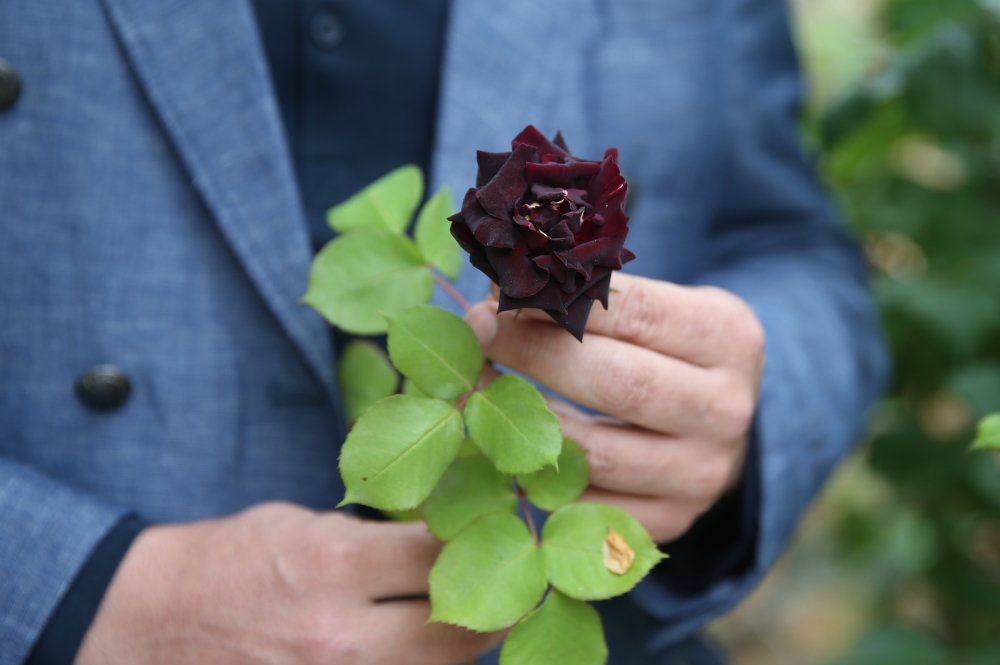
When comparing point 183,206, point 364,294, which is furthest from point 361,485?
point 183,206

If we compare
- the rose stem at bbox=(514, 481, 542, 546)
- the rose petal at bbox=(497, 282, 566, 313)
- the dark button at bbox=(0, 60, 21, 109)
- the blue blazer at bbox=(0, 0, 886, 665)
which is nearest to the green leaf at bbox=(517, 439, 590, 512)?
the rose stem at bbox=(514, 481, 542, 546)

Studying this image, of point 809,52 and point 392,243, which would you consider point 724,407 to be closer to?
point 392,243

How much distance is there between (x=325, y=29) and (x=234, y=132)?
0.13 m

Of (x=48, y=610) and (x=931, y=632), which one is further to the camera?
(x=931, y=632)

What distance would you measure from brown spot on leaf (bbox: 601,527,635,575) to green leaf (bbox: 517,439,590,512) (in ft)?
0.12

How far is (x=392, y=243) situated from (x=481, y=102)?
260 millimetres

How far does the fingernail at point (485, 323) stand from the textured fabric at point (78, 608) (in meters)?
0.31

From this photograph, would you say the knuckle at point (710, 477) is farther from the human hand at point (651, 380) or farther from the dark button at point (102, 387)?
the dark button at point (102, 387)

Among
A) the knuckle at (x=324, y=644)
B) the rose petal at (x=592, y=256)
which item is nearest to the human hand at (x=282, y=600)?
the knuckle at (x=324, y=644)

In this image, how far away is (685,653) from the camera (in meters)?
0.75

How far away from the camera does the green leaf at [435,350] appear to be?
361 millimetres

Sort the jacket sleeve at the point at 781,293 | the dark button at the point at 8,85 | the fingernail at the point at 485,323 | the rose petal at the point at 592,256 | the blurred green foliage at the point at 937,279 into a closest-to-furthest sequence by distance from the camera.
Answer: the rose petal at the point at 592,256 < the fingernail at the point at 485,323 < the dark button at the point at 8,85 < the jacket sleeve at the point at 781,293 < the blurred green foliage at the point at 937,279

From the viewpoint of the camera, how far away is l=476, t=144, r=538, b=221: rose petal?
32cm

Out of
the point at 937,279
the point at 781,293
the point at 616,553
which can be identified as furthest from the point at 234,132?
the point at 937,279
